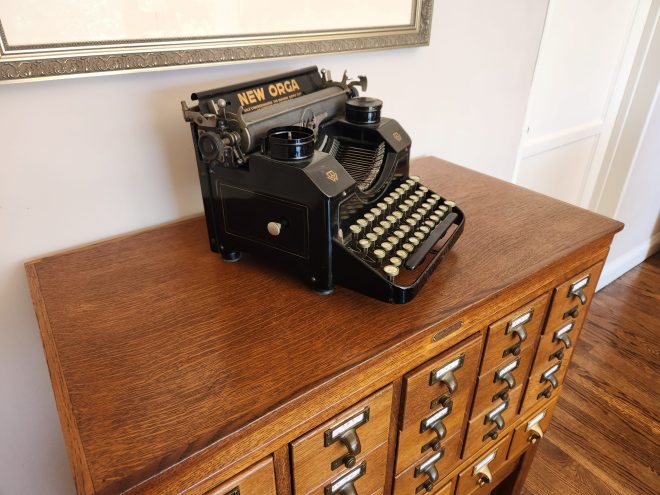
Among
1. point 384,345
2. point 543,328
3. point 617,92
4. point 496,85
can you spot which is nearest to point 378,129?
point 384,345

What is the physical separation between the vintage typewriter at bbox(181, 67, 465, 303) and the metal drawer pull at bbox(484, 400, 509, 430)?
40cm

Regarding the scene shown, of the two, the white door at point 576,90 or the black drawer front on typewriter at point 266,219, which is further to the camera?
the white door at point 576,90

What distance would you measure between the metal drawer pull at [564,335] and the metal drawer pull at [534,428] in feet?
0.77

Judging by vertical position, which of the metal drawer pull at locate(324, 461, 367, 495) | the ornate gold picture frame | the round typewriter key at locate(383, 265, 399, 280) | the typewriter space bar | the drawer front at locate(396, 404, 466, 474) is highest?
the ornate gold picture frame

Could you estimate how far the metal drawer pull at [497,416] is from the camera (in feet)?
3.38

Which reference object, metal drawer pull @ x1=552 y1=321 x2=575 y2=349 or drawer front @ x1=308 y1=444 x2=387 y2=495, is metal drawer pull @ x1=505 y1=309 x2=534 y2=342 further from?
drawer front @ x1=308 y1=444 x2=387 y2=495

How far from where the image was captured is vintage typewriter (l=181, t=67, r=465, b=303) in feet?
2.42

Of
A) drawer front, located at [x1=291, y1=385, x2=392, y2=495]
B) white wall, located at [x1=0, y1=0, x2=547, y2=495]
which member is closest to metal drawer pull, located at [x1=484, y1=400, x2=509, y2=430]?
drawer front, located at [x1=291, y1=385, x2=392, y2=495]

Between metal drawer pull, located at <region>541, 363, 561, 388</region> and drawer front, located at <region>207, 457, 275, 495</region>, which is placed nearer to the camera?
drawer front, located at <region>207, 457, 275, 495</region>

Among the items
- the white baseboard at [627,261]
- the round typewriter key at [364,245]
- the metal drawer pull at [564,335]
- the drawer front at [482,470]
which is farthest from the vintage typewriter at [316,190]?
the white baseboard at [627,261]

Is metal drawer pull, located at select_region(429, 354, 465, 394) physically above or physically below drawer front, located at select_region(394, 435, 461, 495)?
above

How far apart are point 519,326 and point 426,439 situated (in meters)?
0.28

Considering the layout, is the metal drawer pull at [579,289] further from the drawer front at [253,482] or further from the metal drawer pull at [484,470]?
the drawer front at [253,482]

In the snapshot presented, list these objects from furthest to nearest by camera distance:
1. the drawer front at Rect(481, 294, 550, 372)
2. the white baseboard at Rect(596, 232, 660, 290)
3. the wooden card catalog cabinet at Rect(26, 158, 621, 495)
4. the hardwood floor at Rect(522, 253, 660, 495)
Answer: the white baseboard at Rect(596, 232, 660, 290) < the hardwood floor at Rect(522, 253, 660, 495) < the drawer front at Rect(481, 294, 550, 372) < the wooden card catalog cabinet at Rect(26, 158, 621, 495)
